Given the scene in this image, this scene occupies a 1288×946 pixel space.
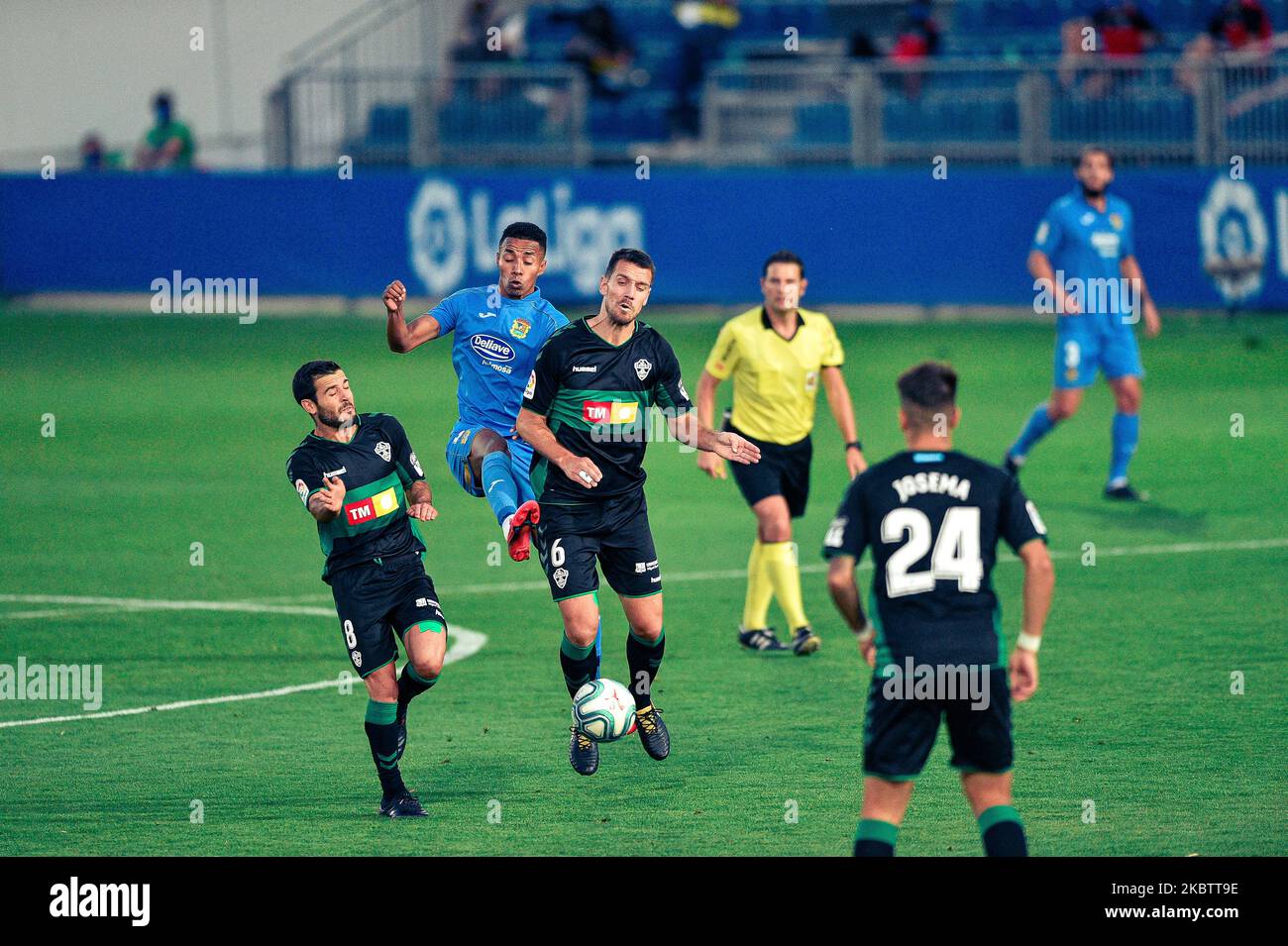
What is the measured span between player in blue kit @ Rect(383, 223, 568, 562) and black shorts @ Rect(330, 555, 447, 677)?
1142mm

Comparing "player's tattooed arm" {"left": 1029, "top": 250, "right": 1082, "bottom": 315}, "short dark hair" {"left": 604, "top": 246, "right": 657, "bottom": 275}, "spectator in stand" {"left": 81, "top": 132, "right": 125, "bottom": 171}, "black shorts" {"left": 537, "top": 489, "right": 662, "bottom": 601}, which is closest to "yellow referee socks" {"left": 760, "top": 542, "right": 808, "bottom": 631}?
"black shorts" {"left": 537, "top": 489, "right": 662, "bottom": 601}

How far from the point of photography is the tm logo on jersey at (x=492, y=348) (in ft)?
32.3

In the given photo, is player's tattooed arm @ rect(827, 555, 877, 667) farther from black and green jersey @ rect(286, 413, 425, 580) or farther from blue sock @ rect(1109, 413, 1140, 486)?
blue sock @ rect(1109, 413, 1140, 486)

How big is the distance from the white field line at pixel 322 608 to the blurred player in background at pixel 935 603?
477 centimetres

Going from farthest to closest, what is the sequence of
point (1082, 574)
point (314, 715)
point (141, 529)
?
point (141, 529) → point (1082, 574) → point (314, 715)

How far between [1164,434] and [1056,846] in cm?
1155

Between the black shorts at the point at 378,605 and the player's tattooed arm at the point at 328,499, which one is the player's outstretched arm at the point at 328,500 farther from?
the black shorts at the point at 378,605

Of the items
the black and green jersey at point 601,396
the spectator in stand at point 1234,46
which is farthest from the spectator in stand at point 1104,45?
the black and green jersey at point 601,396

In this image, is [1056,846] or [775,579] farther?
[775,579]

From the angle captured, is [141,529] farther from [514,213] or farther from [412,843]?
[514,213]

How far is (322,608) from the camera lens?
12492 millimetres

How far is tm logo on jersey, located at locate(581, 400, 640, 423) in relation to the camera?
29.1ft

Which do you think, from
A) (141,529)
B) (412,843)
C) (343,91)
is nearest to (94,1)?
(343,91)

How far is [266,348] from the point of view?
25766 mm
